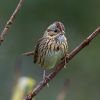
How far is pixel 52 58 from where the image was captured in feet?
12.9

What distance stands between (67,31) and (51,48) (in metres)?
5.04

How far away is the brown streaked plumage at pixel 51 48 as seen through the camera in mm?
3695

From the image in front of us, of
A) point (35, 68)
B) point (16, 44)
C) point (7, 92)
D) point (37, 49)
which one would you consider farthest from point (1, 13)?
point (37, 49)

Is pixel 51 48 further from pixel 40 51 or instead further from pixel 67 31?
pixel 67 31

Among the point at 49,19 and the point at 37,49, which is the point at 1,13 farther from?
the point at 37,49

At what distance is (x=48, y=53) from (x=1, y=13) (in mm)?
4909

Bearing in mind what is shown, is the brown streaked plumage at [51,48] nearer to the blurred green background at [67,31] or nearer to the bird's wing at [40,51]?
the bird's wing at [40,51]

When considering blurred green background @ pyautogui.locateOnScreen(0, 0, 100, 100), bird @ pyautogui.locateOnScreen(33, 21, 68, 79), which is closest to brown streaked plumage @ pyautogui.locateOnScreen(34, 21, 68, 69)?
bird @ pyautogui.locateOnScreen(33, 21, 68, 79)

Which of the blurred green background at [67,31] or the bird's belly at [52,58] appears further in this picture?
the blurred green background at [67,31]

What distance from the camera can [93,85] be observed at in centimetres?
823

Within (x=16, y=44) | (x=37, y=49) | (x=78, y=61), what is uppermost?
(x=37, y=49)

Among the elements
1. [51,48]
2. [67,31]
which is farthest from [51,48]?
[67,31]

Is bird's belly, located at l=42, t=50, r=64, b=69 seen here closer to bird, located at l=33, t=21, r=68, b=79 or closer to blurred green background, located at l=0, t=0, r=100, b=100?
bird, located at l=33, t=21, r=68, b=79

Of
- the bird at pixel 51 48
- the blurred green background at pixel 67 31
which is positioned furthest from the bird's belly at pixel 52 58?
the blurred green background at pixel 67 31
